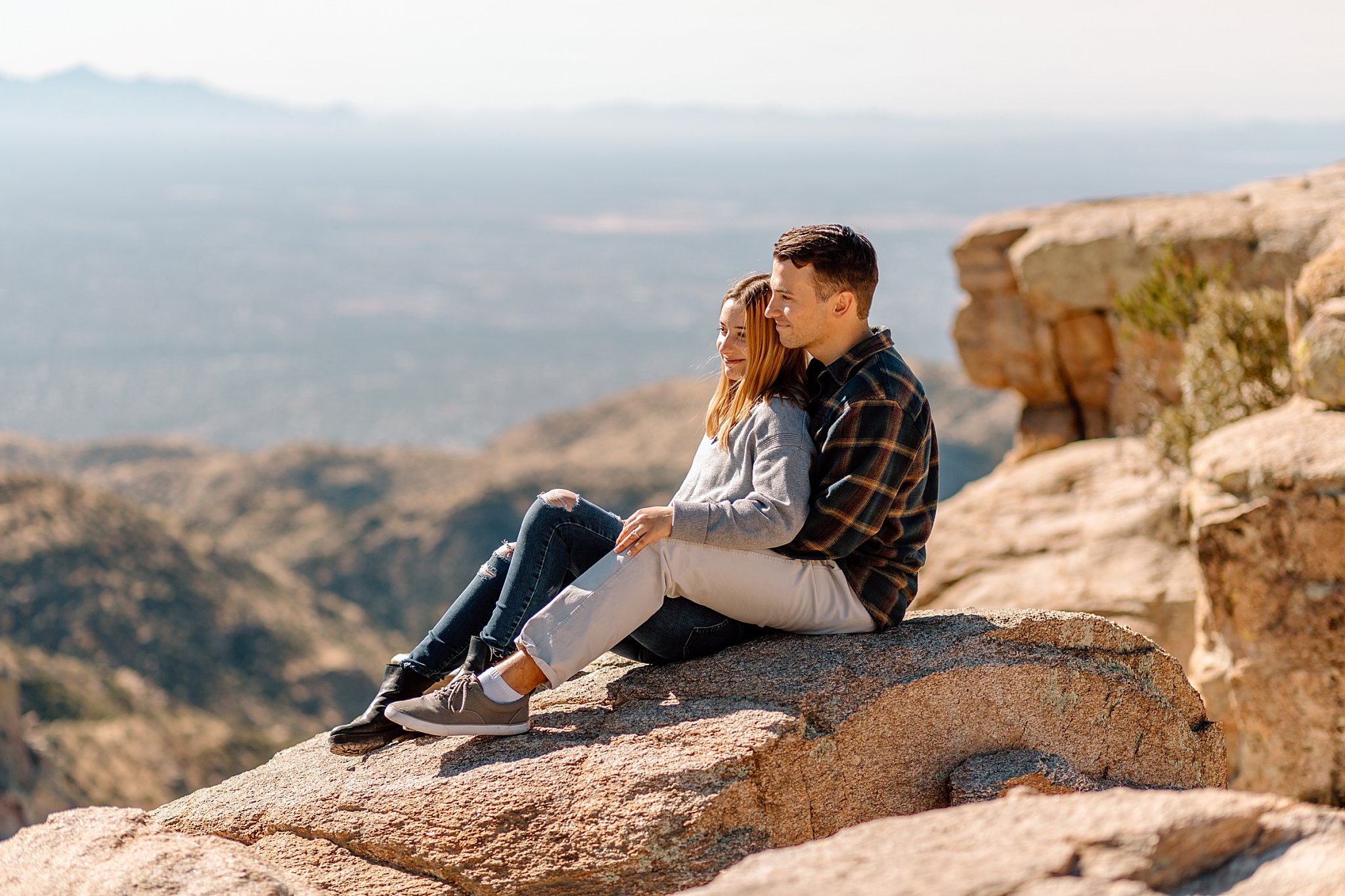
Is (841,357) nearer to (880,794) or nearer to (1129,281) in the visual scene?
(880,794)

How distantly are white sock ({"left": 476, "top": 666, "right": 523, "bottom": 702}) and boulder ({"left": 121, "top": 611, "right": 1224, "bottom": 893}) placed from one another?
0.22 meters

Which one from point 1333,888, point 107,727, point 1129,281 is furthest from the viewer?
point 107,727

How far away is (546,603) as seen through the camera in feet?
15.7

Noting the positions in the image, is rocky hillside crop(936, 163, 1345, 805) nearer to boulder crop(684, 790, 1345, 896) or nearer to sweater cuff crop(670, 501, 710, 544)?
sweater cuff crop(670, 501, 710, 544)

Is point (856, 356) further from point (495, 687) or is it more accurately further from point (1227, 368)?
point (1227, 368)

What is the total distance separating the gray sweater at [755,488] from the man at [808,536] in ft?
0.32

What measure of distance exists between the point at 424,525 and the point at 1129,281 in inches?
2101

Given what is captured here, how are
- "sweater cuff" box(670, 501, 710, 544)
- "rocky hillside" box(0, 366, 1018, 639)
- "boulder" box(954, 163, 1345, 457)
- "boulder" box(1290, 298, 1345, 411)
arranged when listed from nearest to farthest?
1. "sweater cuff" box(670, 501, 710, 544)
2. "boulder" box(1290, 298, 1345, 411)
3. "boulder" box(954, 163, 1345, 457)
4. "rocky hillside" box(0, 366, 1018, 639)

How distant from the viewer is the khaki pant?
4.55m

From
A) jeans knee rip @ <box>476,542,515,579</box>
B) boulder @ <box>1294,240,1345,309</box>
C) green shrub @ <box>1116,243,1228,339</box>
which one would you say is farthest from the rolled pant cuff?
green shrub @ <box>1116,243,1228,339</box>

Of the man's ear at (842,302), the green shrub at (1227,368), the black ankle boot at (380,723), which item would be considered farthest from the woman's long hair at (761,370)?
the green shrub at (1227,368)

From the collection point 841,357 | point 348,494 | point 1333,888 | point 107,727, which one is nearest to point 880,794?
point 841,357

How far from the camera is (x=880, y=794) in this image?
183 inches

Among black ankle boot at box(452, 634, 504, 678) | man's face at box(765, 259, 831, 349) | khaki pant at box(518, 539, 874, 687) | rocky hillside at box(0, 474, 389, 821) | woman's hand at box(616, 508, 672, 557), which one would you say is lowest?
rocky hillside at box(0, 474, 389, 821)
